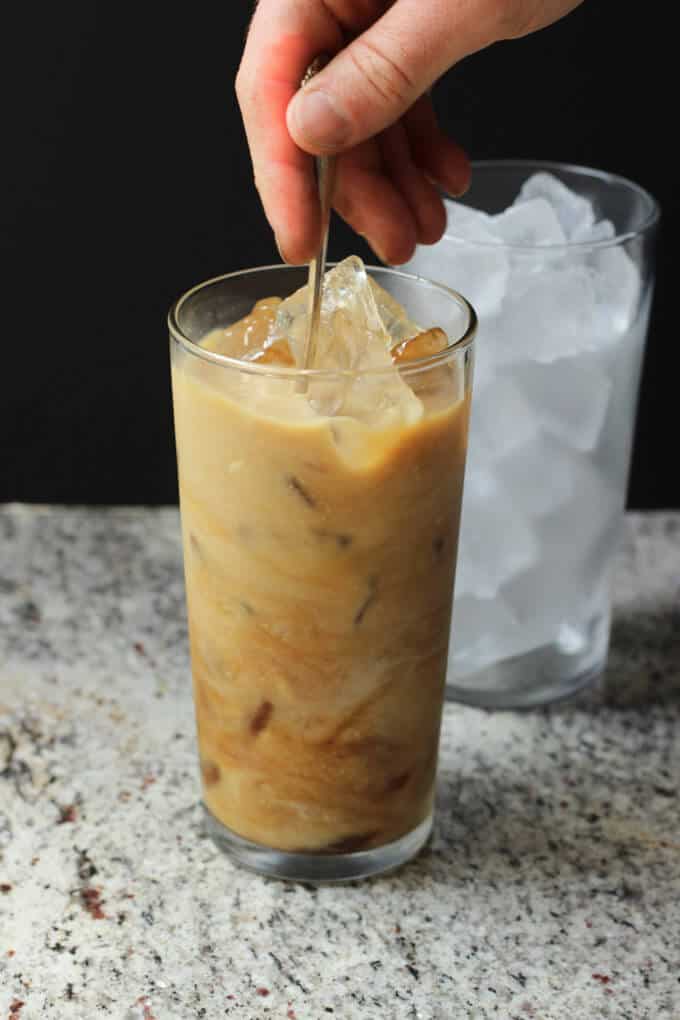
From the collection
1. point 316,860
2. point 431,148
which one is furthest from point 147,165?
point 316,860

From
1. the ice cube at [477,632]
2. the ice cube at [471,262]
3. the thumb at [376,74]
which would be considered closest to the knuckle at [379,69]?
the thumb at [376,74]

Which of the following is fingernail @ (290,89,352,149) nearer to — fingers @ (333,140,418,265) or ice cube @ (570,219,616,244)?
fingers @ (333,140,418,265)

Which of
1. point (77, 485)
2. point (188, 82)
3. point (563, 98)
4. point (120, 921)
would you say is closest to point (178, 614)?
point (77, 485)

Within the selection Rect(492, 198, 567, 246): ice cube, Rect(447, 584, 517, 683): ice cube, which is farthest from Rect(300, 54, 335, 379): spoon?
Rect(447, 584, 517, 683): ice cube

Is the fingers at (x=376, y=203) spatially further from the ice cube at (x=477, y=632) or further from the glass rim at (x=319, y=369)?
the ice cube at (x=477, y=632)

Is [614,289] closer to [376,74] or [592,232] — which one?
[592,232]

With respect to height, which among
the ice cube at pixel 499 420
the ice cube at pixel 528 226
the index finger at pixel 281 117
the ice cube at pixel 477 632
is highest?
the index finger at pixel 281 117
